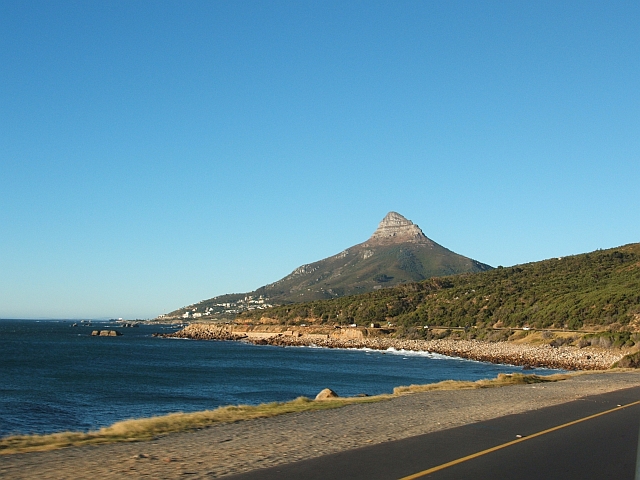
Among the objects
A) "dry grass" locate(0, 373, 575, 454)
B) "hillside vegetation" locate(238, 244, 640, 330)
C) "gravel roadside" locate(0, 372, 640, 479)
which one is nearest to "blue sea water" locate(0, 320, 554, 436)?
"dry grass" locate(0, 373, 575, 454)

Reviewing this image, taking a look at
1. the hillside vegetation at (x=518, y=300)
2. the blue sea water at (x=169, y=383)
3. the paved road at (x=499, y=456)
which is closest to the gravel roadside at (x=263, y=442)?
the paved road at (x=499, y=456)

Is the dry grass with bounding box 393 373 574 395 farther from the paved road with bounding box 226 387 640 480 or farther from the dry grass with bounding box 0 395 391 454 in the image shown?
the paved road with bounding box 226 387 640 480

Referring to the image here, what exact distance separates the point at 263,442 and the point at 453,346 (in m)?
72.9

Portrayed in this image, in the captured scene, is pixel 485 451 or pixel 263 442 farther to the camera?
pixel 263 442

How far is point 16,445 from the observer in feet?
39.3

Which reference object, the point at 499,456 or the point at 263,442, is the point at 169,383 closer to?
the point at 263,442

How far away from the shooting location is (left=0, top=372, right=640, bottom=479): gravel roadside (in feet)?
32.1

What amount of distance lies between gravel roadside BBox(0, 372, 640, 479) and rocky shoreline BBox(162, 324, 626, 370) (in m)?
38.1

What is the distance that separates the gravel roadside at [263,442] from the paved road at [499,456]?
2.50 feet

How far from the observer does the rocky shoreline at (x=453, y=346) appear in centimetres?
5710

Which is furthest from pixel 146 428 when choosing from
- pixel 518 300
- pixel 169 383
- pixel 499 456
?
pixel 518 300

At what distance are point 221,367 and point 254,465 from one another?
52615 millimetres

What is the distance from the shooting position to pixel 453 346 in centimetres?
8231

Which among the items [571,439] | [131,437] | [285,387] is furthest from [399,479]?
[285,387]
